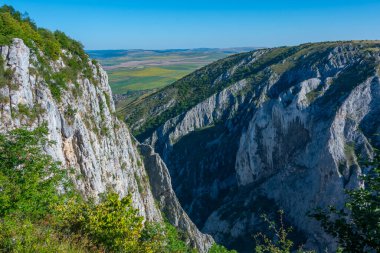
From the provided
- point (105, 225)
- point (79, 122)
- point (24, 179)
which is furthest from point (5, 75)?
point (105, 225)

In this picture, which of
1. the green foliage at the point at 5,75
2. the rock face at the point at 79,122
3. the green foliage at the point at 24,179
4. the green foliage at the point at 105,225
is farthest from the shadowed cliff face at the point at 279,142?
the green foliage at the point at 24,179

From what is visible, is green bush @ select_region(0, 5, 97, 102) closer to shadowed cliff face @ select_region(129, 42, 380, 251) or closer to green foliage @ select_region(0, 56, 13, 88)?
green foliage @ select_region(0, 56, 13, 88)

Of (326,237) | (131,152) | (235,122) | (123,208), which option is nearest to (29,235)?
(123,208)

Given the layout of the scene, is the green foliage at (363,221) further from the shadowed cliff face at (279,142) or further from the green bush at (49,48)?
the shadowed cliff face at (279,142)

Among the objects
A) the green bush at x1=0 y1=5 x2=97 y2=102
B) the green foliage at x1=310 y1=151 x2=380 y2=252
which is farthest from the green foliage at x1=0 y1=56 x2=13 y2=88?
the green foliage at x1=310 y1=151 x2=380 y2=252

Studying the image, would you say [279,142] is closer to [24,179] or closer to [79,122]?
[79,122]

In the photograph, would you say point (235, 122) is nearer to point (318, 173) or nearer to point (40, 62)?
point (318, 173)
